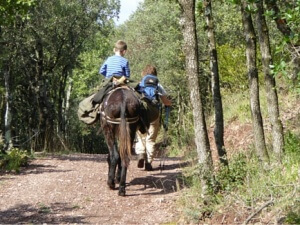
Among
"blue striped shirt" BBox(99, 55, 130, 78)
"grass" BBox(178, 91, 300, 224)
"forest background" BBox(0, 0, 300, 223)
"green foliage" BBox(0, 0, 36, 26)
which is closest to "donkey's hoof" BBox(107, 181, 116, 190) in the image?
"forest background" BBox(0, 0, 300, 223)

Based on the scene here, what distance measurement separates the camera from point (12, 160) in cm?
1189

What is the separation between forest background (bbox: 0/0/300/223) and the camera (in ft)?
22.0

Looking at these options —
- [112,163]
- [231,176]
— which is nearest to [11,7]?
[112,163]

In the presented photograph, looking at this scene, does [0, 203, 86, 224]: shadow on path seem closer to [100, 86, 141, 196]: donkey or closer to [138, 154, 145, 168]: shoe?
[100, 86, 141, 196]: donkey

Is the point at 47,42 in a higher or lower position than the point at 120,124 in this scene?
higher

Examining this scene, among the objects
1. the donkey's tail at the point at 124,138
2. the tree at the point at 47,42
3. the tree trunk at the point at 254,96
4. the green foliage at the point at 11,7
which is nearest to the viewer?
the tree trunk at the point at 254,96

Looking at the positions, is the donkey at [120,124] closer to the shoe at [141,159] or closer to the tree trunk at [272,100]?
the shoe at [141,159]

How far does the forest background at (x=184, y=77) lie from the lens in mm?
6699

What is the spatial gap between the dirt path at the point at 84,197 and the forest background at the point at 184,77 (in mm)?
686

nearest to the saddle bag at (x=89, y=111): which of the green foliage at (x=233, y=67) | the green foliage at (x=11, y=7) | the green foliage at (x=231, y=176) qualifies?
the green foliage at (x=231, y=176)

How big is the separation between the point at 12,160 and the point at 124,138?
4.01 m

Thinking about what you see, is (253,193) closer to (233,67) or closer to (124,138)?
(124,138)

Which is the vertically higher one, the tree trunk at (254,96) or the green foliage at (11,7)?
the green foliage at (11,7)

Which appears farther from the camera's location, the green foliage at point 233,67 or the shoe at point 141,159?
the green foliage at point 233,67
